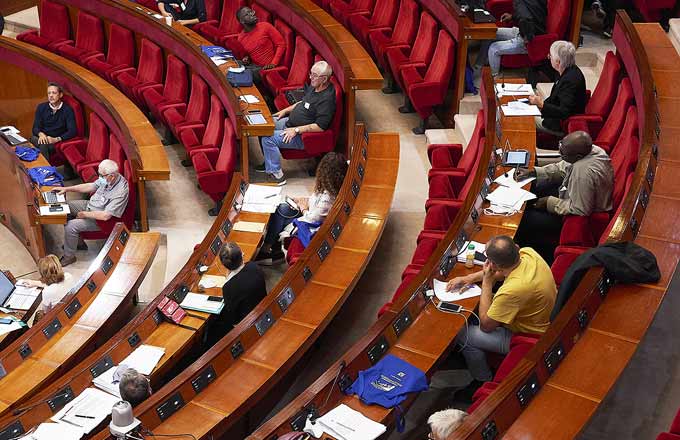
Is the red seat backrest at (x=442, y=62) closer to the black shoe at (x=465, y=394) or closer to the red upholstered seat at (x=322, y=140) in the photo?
the red upholstered seat at (x=322, y=140)

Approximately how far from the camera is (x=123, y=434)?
2039mm

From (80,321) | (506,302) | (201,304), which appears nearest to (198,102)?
(80,321)

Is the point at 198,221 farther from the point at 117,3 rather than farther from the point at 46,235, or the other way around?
the point at 117,3

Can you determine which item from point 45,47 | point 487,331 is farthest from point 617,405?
point 45,47

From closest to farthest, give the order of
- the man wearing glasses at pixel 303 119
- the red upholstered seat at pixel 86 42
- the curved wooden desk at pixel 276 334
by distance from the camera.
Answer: the curved wooden desk at pixel 276 334 → the man wearing glasses at pixel 303 119 → the red upholstered seat at pixel 86 42

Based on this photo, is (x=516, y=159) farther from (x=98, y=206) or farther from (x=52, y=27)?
(x=52, y=27)

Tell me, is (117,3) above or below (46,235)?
above

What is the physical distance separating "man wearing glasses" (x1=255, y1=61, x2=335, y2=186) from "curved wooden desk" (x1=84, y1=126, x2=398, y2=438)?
0.60 m

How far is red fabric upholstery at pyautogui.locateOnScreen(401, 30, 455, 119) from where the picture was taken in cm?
371

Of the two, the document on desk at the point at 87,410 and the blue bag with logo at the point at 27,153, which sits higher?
the document on desk at the point at 87,410

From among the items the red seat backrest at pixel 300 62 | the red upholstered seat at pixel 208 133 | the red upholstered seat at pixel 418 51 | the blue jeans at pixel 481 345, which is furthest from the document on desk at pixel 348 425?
the red seat backrest at pixel 300 62

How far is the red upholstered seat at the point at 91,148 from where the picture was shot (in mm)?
3949

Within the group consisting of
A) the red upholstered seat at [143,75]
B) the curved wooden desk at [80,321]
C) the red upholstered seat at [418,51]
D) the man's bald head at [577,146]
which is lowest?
the curved wooden desk at [80,321]

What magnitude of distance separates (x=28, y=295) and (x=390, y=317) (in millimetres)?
1396
